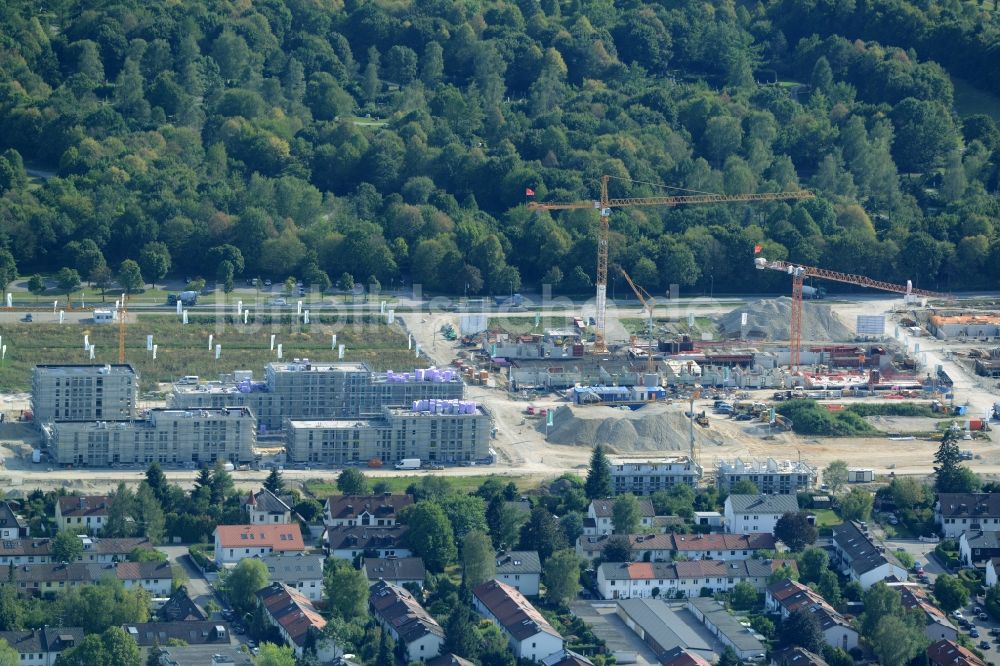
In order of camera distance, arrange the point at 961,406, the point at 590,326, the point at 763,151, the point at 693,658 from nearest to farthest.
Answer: the point at 693,658, the point at 961,406, the point at 590,326, the point at 763,151

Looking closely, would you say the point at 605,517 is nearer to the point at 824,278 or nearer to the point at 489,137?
the point at 824,278

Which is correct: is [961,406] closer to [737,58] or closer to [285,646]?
[285,646]

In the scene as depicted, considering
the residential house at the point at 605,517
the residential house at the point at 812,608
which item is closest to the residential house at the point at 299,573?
the residential house at the point at 605,517

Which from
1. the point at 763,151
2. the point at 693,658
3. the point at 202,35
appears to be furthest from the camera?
the point at 202,35

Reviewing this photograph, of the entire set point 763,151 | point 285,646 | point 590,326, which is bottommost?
point 285,646

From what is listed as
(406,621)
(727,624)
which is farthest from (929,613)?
(406,621)

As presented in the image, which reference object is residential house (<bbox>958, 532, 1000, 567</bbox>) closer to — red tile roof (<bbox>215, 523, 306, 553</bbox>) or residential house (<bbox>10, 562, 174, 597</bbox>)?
red tile roof (<bbox>215, 523, 306, 553</bbox>)

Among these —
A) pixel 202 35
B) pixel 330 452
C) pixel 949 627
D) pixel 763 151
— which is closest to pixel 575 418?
pixel 330 452
